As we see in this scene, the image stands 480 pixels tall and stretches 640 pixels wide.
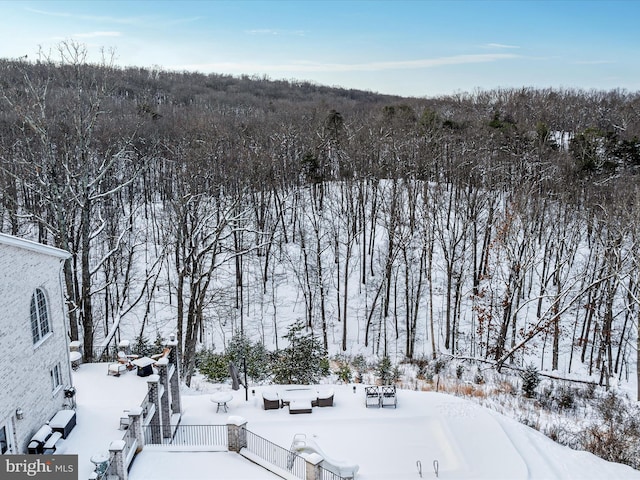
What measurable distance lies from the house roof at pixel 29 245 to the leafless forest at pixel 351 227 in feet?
19.2

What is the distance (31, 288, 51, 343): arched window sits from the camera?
12.2 metres

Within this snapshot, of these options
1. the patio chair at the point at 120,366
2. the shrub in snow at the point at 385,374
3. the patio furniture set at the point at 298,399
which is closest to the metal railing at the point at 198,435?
the patio furniture set at the point at 298,399

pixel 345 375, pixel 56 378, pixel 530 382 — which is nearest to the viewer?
pixel 56 378

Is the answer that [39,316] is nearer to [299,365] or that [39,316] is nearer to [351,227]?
[299,365]

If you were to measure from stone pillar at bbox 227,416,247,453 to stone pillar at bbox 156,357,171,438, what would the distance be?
97.9 inches

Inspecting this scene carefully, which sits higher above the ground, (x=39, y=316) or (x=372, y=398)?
(x=39, y=316)

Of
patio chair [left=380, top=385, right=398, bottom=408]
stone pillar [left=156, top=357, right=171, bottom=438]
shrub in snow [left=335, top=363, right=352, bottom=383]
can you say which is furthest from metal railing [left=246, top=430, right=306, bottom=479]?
shrub in snow [left=335, top=363, right=352, bottom=383]

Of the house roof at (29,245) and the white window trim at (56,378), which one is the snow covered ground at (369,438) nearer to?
the white window trim at (56,378)

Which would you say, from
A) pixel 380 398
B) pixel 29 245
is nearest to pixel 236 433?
pixel 380 398

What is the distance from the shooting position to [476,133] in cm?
4091

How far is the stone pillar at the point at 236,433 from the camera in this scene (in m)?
13.5

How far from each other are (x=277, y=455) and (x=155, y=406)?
12.3 ft

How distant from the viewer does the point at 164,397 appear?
49.4 feet

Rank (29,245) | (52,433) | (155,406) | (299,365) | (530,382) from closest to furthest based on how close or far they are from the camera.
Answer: (29,245)
(52,433)
(155,406)
(530,382)
(299,365)
